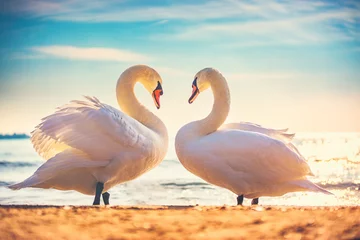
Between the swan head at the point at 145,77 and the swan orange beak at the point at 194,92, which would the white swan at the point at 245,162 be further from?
the swan head at the point at 145,77

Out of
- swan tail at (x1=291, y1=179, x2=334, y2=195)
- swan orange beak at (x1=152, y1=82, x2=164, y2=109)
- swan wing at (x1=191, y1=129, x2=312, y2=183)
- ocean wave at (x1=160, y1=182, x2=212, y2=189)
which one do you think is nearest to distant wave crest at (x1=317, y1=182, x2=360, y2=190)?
ocean wave at (x1=160, y1=182, x2=212, y2=189)

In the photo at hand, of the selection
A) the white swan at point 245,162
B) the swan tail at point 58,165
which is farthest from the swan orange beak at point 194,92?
the swan tail at point 58,165

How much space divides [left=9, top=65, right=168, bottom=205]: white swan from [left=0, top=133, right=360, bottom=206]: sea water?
3.83 meters

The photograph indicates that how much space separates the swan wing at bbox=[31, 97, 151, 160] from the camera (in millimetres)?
5355

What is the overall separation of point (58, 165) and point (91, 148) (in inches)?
12.6

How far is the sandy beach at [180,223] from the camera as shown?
2.87 meters

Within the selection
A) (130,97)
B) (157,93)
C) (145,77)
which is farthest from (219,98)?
(130,97)

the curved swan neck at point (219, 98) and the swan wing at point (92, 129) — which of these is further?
the curved swan neck at point (219, 98)

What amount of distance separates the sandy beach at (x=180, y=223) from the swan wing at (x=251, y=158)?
188 cm

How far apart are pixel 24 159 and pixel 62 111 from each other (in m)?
14.4

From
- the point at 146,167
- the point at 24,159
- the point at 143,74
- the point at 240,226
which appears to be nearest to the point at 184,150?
the point at 146,167

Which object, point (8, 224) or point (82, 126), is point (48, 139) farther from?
point (8, 224)

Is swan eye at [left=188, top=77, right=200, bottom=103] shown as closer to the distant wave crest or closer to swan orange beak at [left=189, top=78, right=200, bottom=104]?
swan orange beak at [left=189, top=78, right=200, bottom=104]

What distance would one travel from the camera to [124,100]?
6.86m
